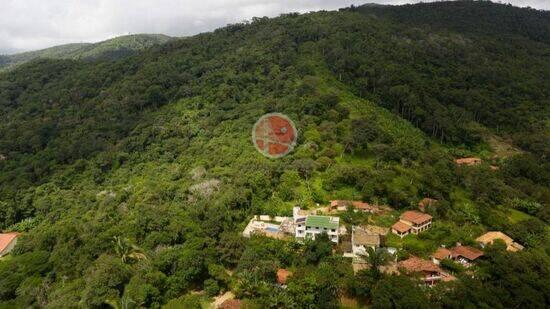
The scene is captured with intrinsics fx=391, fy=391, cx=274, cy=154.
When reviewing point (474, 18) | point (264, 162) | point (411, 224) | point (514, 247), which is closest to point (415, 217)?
point (411, 224)

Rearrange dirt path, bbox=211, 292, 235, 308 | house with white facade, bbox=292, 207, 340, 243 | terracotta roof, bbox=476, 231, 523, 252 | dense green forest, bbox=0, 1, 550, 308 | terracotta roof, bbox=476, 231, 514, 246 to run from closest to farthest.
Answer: dirt path, bbox=211, 292, 235, 308 → dense green forest, bbox=0, 1, 550, 308 → house with white facade, bbox=292, 207, 340, 243 → terracotta roof, bbox=476, 231, 523, 252 → terracotta roof, bbox=476, 231, 514, 246

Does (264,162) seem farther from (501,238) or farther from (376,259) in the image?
(501,238)

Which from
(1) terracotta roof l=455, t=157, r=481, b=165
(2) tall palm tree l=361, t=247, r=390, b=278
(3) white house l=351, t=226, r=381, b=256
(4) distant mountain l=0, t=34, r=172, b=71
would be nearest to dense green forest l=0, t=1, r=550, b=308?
(2) tall palm tree l=361, t=247, r=390, b=278

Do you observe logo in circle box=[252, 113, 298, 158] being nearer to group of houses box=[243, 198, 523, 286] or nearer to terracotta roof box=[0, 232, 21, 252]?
group of houses box=[243, 198, 523, 286]

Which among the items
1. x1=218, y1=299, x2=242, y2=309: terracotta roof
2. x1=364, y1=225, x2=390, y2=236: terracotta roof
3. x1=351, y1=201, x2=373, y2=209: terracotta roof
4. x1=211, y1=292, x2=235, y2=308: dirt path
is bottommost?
x1=211, y1=292, x2=235, y2=308: dirt path

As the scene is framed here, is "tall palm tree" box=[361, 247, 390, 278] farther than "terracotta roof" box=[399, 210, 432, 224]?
No

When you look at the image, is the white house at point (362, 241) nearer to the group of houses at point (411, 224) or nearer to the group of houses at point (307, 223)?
the group of houses at point (307, 223)

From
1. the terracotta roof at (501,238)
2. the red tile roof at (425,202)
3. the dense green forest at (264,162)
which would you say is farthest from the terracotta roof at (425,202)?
the terracotta roof at (501,238)

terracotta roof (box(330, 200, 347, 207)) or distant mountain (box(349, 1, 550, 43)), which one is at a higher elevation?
distant mountain (box(349, 1, 550, 43))
